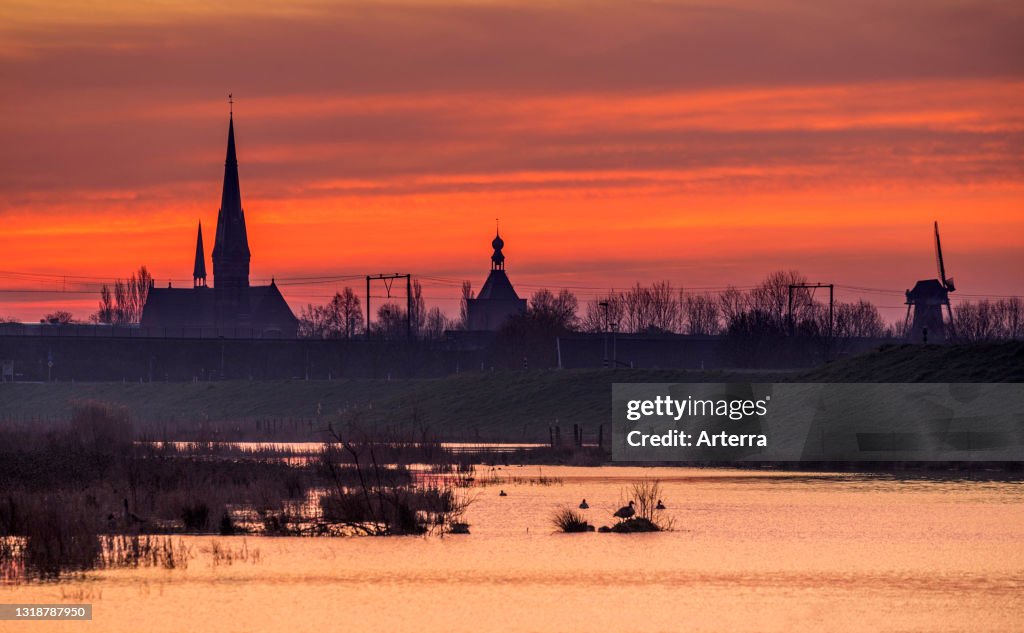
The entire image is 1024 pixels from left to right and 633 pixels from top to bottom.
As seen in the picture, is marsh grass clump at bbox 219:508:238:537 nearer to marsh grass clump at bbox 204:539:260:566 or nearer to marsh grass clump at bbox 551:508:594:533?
marsh grass clump at bbox 204:539:260:566

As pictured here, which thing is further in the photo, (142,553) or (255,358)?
(255,358)

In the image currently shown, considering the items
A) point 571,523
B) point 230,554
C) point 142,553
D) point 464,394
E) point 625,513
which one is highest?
point 464,394

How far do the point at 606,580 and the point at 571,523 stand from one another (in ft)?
28.3

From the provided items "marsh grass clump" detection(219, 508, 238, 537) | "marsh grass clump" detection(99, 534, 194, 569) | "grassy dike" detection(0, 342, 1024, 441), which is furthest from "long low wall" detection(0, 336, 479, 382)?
"marsh grass clump" detection(99, 534, 194, 569)

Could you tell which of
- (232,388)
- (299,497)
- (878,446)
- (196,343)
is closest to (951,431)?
(878,446)

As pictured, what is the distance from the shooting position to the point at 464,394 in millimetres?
125562

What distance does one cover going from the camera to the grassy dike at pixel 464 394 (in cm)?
9225

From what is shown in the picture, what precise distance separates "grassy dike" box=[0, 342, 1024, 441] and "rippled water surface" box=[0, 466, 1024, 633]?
142 ft

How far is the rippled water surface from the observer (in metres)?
30.2

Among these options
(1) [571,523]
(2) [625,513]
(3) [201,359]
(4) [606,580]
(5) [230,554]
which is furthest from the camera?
(3) [201,359]

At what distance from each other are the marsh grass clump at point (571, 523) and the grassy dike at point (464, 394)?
4672 centimetres

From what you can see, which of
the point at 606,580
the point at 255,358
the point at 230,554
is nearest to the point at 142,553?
the point at 230,554

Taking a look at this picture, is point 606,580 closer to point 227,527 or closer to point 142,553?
point 142,553

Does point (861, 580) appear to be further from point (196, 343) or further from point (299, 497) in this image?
point (196, 343)
